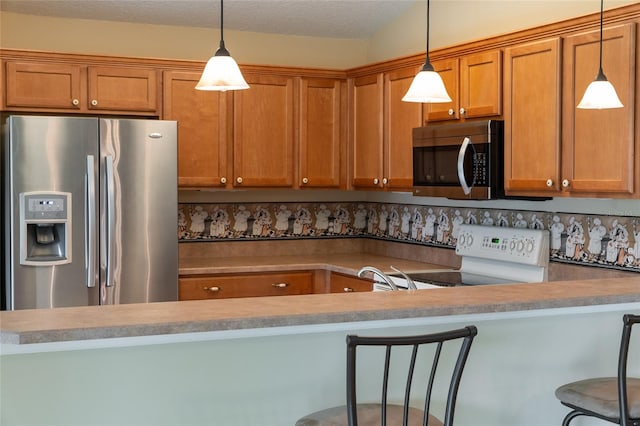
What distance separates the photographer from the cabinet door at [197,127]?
5.01 meters

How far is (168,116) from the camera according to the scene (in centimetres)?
499

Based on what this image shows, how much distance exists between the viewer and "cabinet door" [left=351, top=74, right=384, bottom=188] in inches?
202

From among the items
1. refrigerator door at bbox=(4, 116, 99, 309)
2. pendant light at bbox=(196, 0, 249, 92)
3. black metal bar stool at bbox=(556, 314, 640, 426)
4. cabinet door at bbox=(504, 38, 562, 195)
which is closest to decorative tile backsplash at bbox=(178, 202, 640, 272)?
cabinet door at bbox=(504, 38, 562, 195)

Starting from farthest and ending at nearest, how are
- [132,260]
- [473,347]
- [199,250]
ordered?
[199,250] < [132,260] < [473,347]

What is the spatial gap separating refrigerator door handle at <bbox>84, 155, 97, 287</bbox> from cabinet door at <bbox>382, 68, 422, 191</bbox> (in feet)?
5.68

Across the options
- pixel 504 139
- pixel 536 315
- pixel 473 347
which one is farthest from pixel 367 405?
pixel 504 139

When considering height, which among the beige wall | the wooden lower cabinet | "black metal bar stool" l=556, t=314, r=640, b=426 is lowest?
"black metal bar stool" l=556, t=314, r=640, b=426

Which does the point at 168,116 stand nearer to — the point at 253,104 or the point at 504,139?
the point at 253,104

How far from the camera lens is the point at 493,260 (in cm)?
460

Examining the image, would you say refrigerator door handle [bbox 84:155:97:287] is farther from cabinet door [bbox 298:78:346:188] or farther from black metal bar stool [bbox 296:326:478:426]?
black metal bar stool [bbox 296:326:478:426]

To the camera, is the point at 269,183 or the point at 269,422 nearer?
the point at 269,422

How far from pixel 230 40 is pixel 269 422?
3.54 metres

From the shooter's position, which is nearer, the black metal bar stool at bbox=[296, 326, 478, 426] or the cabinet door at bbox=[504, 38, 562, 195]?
the black metal bar stool at bbox=[296, 326, 478, 426]

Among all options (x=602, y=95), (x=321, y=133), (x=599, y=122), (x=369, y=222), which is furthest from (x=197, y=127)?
(x=602, y=95)
